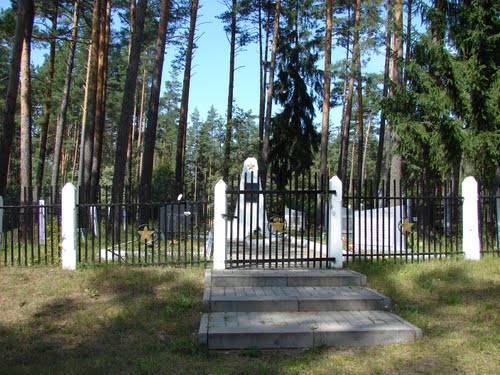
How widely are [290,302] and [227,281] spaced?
1.33 meters

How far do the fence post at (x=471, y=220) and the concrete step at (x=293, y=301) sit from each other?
11.5 feet

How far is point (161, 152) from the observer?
67.6 m

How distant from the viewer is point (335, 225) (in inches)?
320

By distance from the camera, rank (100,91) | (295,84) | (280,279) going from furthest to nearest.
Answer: (295,84), (100,91), (280,279)

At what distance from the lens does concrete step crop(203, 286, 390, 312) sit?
635 centimetres

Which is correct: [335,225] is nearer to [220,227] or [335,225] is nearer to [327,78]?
[220,227]

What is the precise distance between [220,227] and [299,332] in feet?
9.41

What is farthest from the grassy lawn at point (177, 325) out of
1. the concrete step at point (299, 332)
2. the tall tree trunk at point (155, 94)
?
the tall tree trunk at point (155, 94)

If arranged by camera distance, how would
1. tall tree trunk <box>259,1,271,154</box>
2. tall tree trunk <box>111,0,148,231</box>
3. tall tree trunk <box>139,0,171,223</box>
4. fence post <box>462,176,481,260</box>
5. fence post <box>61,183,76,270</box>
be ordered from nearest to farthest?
fence post <box>61,183,76,270</box> < fence post <box>462,176,481,260</box> < tall tree trunk <box>111,0,148,231</box> < tall tree trunk <box>139,0,171,223</box> < tall tree trunk <box>259,1,271,154</box>

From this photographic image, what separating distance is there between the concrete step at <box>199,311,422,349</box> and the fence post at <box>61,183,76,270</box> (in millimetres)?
3449

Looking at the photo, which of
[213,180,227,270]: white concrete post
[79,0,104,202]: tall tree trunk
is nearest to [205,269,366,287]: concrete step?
[213,180,227,270]: white concrete post

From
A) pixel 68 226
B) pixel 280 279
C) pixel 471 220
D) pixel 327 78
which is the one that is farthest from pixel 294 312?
pixel 327 78

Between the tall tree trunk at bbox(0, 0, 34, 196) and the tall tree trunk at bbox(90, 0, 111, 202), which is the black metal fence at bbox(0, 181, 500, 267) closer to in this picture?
the tall tree trunk at bbox(0, 0, 34, 196)

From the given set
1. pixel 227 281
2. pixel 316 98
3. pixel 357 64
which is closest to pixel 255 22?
pixel 316 98
